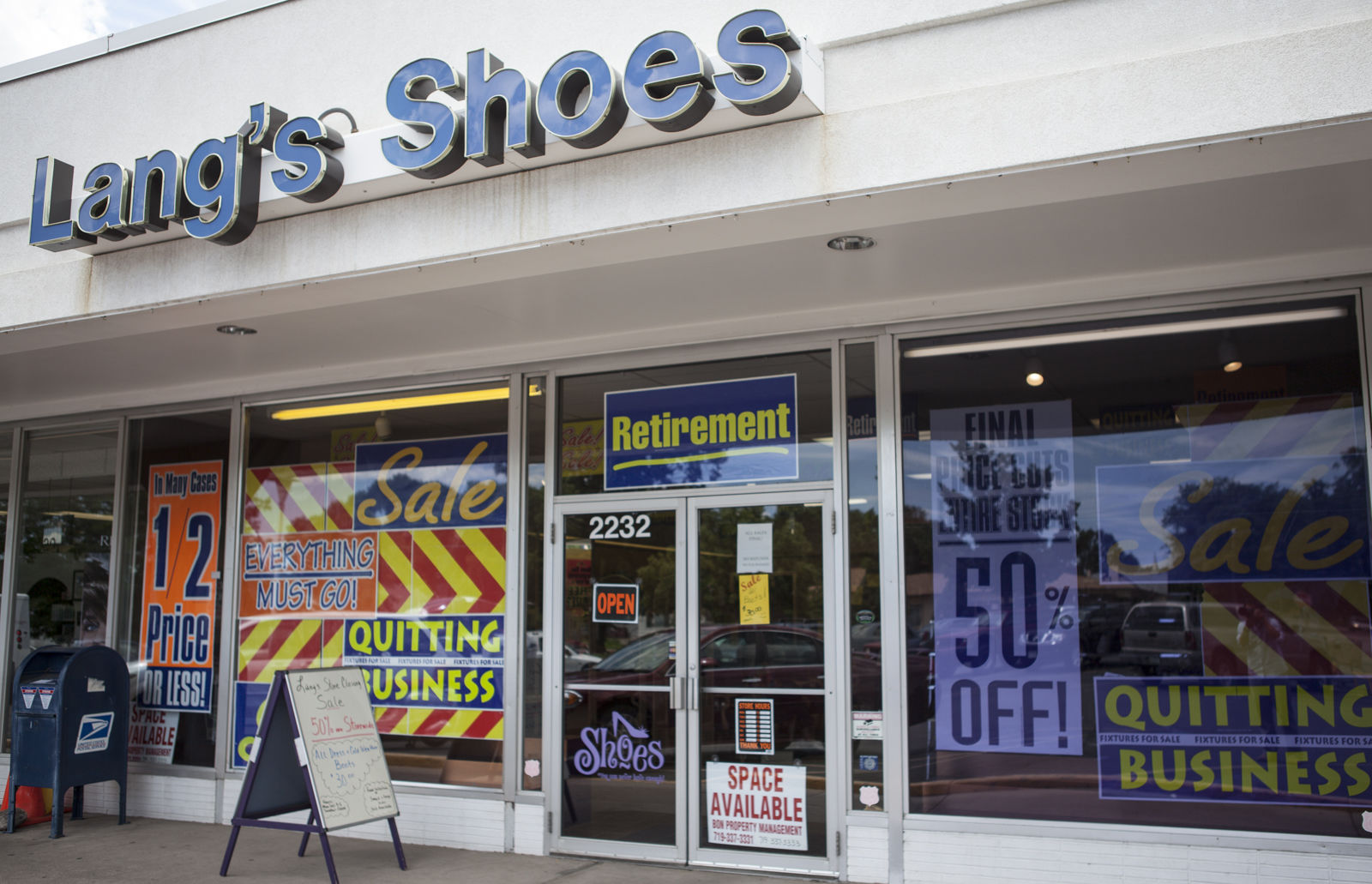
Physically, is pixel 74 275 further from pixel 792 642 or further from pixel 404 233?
pixel 792 642

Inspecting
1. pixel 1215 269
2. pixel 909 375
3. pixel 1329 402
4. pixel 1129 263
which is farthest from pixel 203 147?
pixel 1329 402

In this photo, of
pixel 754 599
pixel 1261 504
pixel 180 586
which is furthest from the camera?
pixel 180 586

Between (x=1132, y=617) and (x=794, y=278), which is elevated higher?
(x=794, y=278)

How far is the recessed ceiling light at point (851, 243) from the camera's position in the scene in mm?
5578

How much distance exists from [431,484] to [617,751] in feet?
8.11

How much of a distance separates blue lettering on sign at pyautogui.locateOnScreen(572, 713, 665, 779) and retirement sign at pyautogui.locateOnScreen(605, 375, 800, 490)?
1.62 meters

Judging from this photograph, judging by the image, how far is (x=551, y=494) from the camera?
7.64m

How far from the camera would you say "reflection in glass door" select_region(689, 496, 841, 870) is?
6625 millimetres

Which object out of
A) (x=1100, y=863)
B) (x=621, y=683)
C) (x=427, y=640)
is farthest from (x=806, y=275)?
(x=427, y=640)

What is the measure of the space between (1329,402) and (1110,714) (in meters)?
2.07

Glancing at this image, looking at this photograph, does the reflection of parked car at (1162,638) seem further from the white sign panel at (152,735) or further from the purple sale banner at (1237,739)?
the white sign panel at (152,735)

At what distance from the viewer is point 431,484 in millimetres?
8148

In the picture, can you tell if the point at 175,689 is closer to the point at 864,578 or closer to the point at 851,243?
the point at 864,578

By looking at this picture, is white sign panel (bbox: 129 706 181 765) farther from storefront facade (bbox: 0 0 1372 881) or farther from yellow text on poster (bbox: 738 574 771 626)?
yellow text on poster (bbox: 738 574 771 626)
